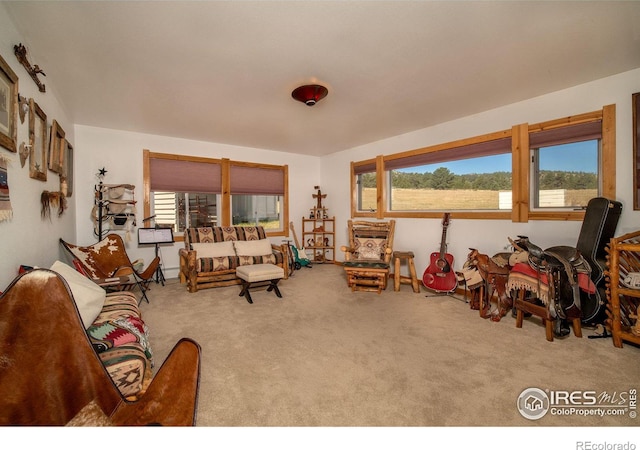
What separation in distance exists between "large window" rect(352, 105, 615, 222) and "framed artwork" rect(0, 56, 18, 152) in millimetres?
4494

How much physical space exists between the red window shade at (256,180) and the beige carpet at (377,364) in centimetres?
280

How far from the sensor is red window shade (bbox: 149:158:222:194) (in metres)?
4.86

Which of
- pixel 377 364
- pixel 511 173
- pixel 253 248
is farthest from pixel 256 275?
pixel 511 173

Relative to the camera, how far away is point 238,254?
4516 mm

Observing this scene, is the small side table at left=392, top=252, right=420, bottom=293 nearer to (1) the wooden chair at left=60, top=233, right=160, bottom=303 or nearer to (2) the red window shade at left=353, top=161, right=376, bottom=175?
(2) the red window shade at left=353, top=161, right=376, bottom=175

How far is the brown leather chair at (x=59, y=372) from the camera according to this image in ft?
3.52

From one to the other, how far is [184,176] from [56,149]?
2.11 meters

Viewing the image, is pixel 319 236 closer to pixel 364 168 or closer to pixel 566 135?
pixel 364 168

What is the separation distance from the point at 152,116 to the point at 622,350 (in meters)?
5.56

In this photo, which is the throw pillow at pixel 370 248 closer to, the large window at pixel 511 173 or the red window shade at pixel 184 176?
the large window at pixel 511 173

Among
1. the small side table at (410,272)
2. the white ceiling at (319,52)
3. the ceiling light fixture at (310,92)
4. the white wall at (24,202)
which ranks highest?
the white ceiling at (319,52)

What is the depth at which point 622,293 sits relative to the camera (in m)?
2.26

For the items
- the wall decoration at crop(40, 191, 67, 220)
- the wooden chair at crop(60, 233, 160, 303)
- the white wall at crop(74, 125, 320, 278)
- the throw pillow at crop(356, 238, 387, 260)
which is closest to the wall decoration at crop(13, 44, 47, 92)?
the wall decoration at crop(40, 191, 67, 220)

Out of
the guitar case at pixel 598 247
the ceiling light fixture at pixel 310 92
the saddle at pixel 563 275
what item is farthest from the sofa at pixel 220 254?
the guitar case at pixel 598 247
